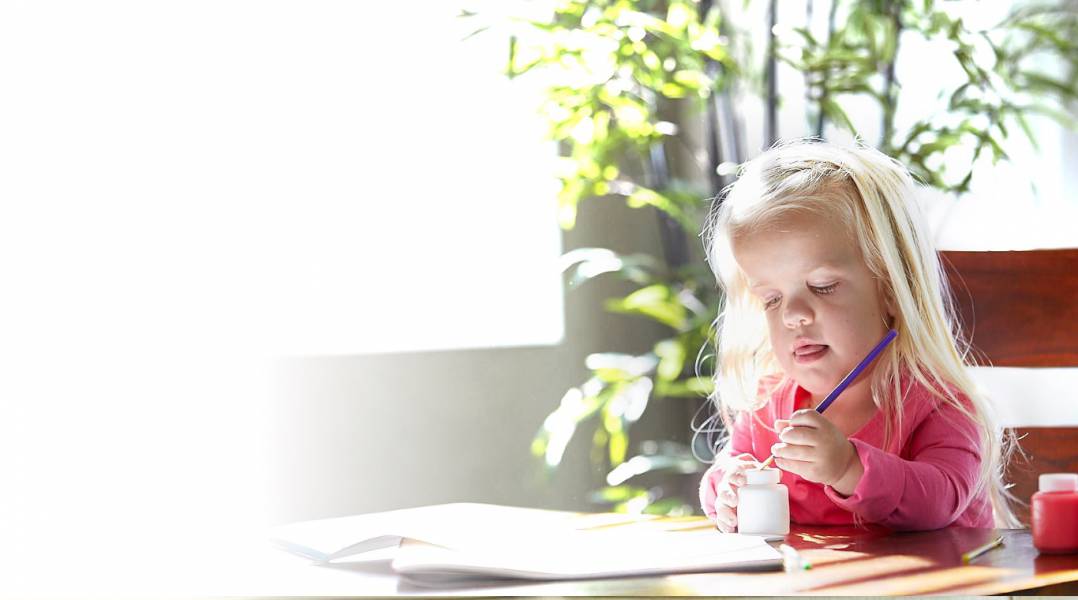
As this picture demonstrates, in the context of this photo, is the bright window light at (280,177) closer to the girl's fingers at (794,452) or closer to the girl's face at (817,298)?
the girl's face at (817,298)

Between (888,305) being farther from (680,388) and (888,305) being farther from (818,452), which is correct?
(680,388)

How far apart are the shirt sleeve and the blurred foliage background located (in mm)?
663

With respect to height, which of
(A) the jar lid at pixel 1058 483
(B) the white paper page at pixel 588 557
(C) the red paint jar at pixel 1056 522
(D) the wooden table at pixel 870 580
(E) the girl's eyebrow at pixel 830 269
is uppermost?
(E) the girl's eyebrow at pixel 830 269

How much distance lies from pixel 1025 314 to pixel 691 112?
0.76 meters

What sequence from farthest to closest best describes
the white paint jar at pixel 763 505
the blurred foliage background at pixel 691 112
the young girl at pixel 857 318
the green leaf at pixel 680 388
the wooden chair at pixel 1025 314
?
1. the green leaf at pixel 680 388
2. the blurred foliage background at pixel 691 112
3. the wooden chair at pixel 1025 314
4. the young girl at pixel 857 318
5. the white paint jar at pixel 763 505

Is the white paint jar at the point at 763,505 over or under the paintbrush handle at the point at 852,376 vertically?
under

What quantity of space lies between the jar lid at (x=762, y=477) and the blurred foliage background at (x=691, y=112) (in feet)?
2.58

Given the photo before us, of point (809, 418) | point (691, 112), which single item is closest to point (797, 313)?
point (809, 418)

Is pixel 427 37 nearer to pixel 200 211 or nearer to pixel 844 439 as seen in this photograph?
pixel 200 211

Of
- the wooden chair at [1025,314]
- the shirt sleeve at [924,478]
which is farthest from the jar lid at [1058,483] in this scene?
the wooden chair at [1025,314]

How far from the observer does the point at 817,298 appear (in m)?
0.87

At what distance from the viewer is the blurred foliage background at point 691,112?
1.47 m

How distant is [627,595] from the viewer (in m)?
0.56

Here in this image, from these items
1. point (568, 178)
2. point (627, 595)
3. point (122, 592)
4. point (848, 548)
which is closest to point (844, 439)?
point (848, 548)
